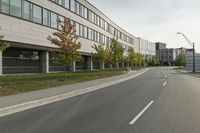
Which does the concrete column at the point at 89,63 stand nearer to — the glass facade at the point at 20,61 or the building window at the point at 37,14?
the glass facade at the point at 20,61

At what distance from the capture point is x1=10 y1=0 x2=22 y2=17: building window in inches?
1407

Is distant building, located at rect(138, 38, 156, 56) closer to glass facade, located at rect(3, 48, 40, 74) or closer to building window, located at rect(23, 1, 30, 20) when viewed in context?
glass facade, located at rect(3, 48, 40, 74)

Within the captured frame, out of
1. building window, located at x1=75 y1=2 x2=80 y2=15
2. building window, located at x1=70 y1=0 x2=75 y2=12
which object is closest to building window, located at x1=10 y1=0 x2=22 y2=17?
building window, located at x1=70 y1=0 x2=75 y2=12

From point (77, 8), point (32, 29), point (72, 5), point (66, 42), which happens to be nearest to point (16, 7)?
point (32, 29)

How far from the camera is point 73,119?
10.1 meters

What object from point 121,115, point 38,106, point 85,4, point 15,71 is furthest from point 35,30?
point 121,115

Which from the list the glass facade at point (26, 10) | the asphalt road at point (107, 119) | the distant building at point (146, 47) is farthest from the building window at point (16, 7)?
the distant building at point (146, 47)

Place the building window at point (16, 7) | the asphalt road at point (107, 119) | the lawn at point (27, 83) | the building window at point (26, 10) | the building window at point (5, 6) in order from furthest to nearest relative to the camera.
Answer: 1. the building window at point (26, 10)
2. the building window at point (16, 7)
3. the building window at point (5, 6)
4. the lawn at point (27, 83)
5. the asphalt road at point (107, 119)

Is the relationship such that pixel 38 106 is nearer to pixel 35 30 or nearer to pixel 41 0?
pixel 35 30

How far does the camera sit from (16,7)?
1443 inches

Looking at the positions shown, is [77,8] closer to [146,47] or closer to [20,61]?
[20,61]

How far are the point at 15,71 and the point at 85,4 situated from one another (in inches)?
1124

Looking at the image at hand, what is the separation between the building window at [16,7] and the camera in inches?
1407

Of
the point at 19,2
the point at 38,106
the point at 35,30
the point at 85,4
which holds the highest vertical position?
the point at 85,4
